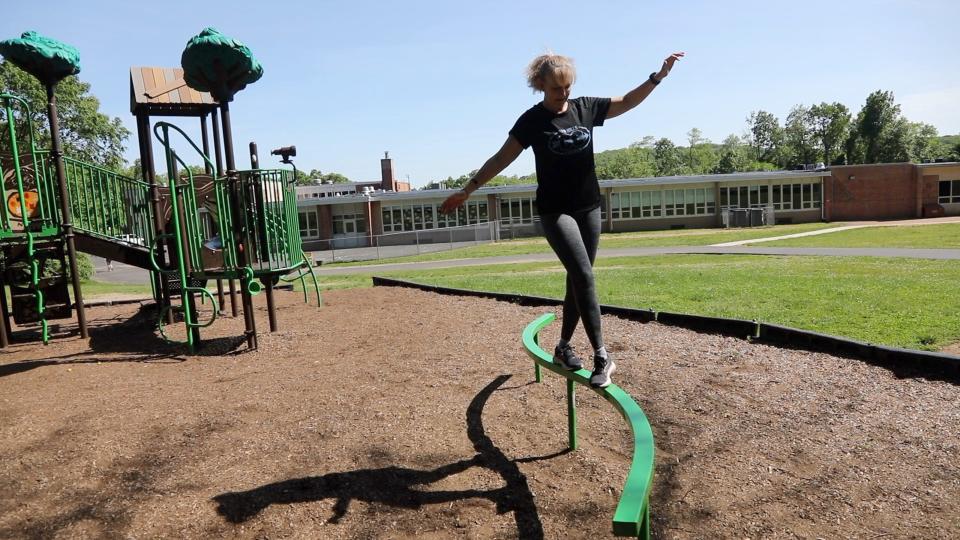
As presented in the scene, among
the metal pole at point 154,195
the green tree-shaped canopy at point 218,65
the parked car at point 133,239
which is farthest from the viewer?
the parked car at point 133,239

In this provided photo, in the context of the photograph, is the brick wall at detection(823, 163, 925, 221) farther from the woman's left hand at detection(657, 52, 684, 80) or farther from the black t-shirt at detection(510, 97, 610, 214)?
the black t-shirt at detection(510, 97, 610, 214)

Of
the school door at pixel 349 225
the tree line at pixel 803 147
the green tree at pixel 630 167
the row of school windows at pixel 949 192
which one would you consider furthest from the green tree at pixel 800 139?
the school door at pixel 349 225

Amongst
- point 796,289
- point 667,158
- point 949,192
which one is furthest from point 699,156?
point 796,289

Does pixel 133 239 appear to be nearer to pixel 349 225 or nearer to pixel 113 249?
pixel 113 249

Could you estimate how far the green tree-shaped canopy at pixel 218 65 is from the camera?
6684 millimetres

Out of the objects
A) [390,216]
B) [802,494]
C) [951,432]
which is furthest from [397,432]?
[390,216]

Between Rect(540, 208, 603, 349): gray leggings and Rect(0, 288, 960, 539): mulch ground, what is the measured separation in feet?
3.01

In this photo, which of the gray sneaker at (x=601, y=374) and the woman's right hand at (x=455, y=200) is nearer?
the gray sneaker at (x=601, y=374)

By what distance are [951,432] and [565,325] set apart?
2.42 m

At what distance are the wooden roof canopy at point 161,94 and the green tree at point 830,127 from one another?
9184cm

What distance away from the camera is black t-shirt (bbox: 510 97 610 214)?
342cm

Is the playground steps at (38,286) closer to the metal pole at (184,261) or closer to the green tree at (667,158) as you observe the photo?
the metal pole at (184,261)

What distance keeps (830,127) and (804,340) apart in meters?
98.2

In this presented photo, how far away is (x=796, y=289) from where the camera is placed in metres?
10.1
